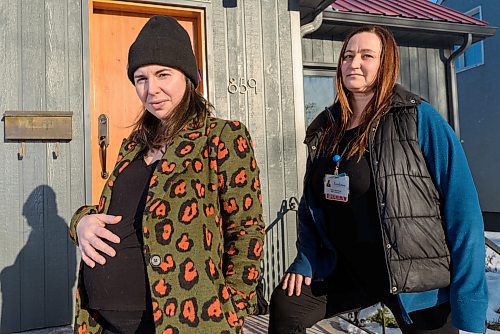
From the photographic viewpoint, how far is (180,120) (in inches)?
55.0

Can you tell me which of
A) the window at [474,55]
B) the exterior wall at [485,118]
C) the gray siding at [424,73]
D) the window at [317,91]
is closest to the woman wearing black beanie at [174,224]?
the window at [317,91]

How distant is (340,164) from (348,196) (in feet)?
0.48

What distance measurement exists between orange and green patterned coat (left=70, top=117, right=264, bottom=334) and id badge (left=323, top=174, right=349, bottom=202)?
518 millimetres

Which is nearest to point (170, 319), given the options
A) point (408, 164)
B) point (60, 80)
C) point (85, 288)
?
point (85, 288)

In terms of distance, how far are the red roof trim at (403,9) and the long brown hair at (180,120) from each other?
4.54m

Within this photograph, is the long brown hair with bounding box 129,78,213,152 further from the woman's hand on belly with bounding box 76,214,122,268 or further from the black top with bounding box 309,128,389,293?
the black top with bounding box 309,128,389,293

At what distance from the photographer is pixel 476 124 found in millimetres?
12492

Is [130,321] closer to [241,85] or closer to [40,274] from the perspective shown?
[40,274]

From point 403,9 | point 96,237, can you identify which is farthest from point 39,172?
point 403,9

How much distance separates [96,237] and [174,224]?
248 millimetres

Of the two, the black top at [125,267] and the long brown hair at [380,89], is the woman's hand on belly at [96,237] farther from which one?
the long brown hair at [380,89]

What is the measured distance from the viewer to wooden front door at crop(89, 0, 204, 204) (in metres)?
3.48

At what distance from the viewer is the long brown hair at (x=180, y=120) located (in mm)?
1391

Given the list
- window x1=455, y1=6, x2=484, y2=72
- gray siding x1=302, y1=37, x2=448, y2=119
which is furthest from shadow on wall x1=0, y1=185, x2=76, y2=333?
window x1=455, y1=6, x2=484, y2=72
